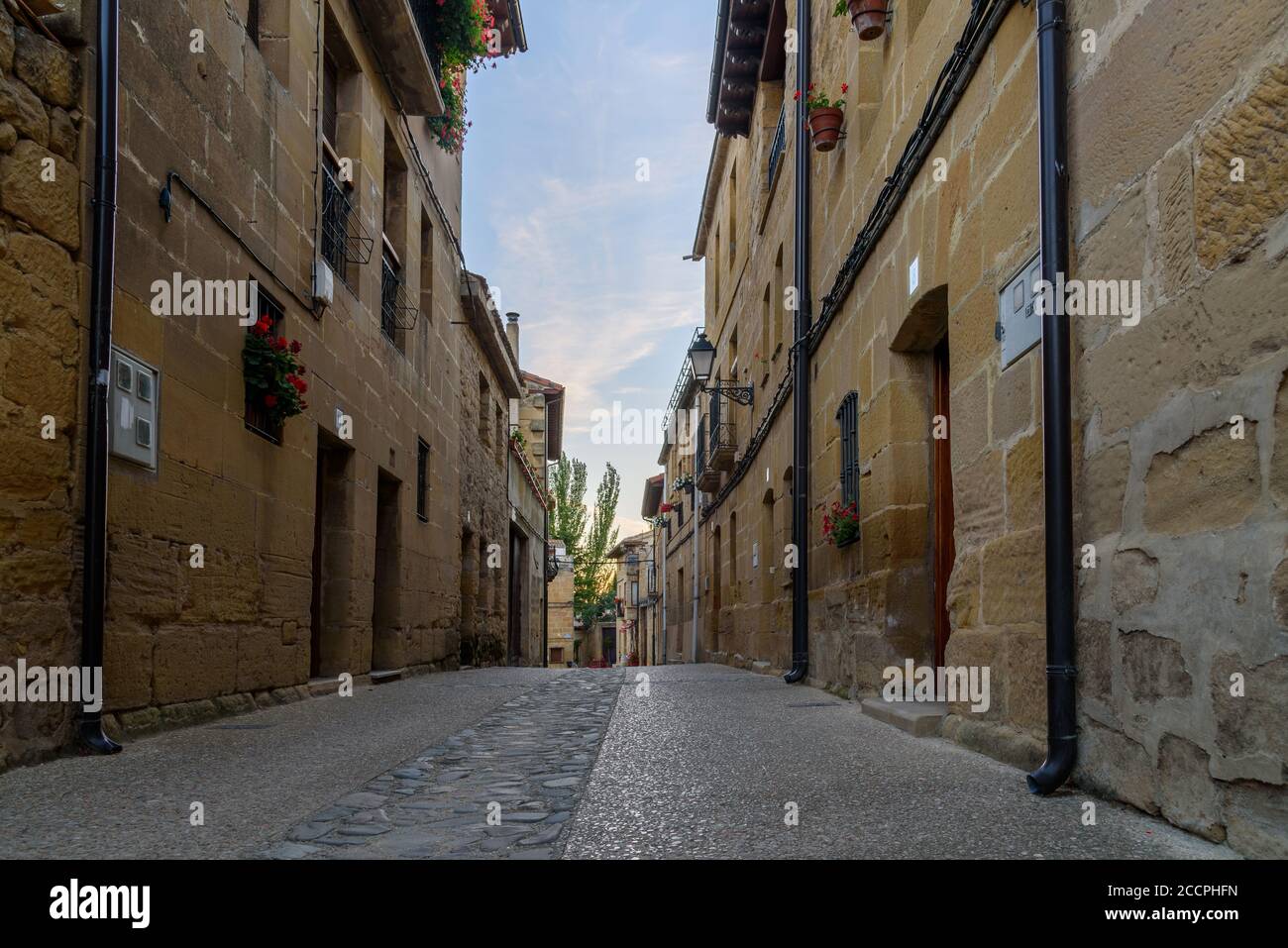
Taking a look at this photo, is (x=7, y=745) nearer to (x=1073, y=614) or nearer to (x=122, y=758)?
(x=122, y=758)

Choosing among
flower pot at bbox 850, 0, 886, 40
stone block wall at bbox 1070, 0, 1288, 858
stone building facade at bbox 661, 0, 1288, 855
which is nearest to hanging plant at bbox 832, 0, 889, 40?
flower pot at bbox 850, 0, 886, 40

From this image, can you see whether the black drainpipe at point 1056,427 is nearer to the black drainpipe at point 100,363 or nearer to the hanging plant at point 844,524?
the black drainpipe at point 100,363

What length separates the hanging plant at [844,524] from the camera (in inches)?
267

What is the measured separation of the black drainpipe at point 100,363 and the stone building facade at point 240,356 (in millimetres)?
54

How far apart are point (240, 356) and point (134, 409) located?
4.50 feet

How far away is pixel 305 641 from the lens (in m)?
6.89

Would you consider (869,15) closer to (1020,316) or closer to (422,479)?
(1020,316)

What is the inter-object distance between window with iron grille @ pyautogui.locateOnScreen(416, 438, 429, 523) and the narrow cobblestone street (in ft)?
18.6

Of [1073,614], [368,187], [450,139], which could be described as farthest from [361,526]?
[1073,614]

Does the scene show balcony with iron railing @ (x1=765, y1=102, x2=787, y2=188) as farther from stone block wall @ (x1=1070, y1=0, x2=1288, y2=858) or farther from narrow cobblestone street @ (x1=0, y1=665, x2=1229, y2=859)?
stone block wall @ (x1=1070, y1=0, x2=1288, y2=858)

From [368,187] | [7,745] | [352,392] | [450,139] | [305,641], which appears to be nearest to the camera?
[7,745]

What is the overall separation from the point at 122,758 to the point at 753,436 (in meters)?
9.75

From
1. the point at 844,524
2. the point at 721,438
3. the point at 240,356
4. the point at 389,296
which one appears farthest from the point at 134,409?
the point at 721,438

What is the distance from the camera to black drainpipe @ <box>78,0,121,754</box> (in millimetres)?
4004
